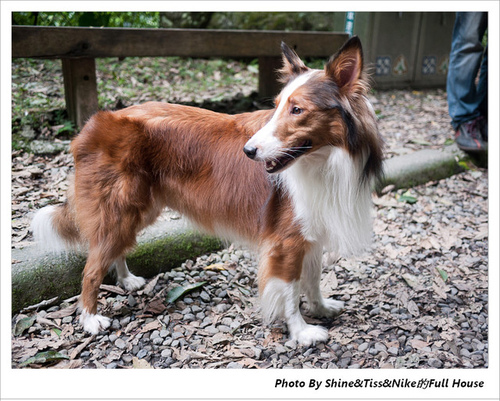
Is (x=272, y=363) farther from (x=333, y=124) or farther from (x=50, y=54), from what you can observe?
(x=50, y=54)

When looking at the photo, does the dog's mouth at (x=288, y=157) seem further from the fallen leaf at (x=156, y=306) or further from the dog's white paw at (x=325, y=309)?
the fallen leaf at (x=156, y=306)

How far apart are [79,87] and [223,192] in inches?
98.2

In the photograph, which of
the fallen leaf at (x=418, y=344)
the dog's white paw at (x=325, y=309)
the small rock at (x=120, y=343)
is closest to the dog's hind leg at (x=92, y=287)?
the small rock at (x=120, y=343)

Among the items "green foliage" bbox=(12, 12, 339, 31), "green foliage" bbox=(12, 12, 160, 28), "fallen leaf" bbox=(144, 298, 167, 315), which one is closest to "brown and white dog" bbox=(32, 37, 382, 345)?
"fallen leaf" bbox=(144, 298, 167, 315)

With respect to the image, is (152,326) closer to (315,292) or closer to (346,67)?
(315,292)

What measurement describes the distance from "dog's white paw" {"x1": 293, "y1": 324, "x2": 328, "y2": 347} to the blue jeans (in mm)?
3467

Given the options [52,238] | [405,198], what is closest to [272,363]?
[52,238]

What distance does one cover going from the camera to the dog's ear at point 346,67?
89.1 inches

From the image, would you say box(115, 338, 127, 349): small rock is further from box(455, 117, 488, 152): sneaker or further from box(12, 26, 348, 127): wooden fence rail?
box(455, 117, 488, 152): sneaker

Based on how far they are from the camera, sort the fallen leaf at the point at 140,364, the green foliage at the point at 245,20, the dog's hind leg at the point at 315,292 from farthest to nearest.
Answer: the green foliage at the point at 245,20 < the dog's hind leg at the point at 315,292 < the fallen leaf at the point at 140,364

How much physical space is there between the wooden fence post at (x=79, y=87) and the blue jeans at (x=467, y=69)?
382 cm

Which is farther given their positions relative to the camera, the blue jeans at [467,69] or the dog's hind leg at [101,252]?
the blue jeans at [467,69]

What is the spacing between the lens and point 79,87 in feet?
14.5

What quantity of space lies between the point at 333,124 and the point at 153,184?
1168mm
